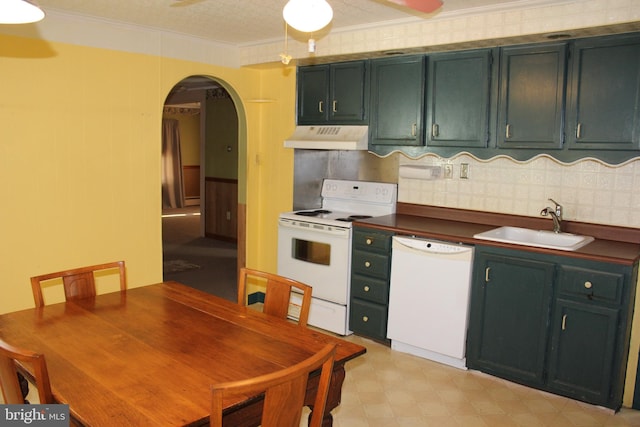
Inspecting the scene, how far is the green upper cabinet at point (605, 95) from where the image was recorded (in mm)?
3037

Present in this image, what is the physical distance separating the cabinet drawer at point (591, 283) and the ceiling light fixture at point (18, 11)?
111 inches

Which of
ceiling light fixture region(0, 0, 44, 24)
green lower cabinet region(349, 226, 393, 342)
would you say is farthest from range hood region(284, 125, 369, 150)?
ceiling light fixture region(0, 0, 44, 24)

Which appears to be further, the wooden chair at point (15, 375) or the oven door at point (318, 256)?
the oven door at point (318, 256)

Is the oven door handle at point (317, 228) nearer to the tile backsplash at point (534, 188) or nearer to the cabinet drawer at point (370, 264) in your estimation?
the cabinet drawer at point (370, 264)

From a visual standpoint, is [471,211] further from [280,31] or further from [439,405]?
[280,31]

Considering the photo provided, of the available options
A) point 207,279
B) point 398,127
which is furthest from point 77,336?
point 207,279

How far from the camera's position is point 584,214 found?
3541mm

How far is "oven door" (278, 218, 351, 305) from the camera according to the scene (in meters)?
4.05

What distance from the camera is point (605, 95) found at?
→ 3123 millimetres

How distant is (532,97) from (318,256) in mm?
1905

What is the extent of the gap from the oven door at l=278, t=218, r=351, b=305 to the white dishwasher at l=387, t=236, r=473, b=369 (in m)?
Answer: 0.41

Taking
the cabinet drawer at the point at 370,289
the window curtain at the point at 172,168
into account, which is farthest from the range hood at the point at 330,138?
the window curtain at the point at 172,168

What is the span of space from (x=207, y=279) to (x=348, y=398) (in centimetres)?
294

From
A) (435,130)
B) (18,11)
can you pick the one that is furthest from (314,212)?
(18,11)
